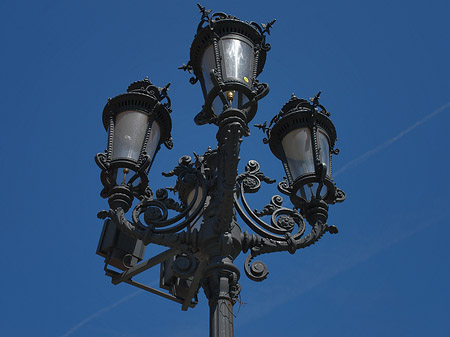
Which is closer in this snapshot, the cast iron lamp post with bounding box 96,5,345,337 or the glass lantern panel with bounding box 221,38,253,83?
the cast iron lamp post with bounding box 96,5,345,337

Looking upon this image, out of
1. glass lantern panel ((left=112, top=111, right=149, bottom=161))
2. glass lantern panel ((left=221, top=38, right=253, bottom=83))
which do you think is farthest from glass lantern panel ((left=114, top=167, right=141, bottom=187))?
glass lantern panel ((left=221, top=38, right=253, bottom=83))

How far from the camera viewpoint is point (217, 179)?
4.57 metres

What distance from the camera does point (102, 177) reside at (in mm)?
4992

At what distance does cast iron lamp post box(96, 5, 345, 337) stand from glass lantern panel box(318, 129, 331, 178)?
0.01m

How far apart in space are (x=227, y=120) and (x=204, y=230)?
103cm

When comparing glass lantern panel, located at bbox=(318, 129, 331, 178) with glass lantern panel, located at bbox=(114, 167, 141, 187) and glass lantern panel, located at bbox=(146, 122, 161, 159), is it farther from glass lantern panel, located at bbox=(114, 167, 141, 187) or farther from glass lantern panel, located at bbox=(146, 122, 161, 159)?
glass lantern panel, located at bbox=(114, 167, 141, 187)

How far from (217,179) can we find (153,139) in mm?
1022

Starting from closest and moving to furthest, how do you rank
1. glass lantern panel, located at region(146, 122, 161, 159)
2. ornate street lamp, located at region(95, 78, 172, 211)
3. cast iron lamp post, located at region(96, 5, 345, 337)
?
cast iron lamp post, located at region(96, 5, 345, 337) → ornate street lamp, located at region(95, 78, 172, 211) → glass lantern panel, located at region(146, 122, 161, 159)

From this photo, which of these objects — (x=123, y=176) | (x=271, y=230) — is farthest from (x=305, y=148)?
(x=123, y=176)

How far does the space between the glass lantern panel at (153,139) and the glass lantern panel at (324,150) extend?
154cm

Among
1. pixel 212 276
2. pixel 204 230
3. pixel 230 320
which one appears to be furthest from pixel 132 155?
pixel 230 320

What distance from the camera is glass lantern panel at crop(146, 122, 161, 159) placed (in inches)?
205

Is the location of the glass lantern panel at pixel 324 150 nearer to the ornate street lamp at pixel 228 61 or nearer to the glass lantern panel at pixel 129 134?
the ornate street lamp at pixel 228 61

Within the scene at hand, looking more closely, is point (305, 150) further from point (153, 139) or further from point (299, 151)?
point (153, 139)
